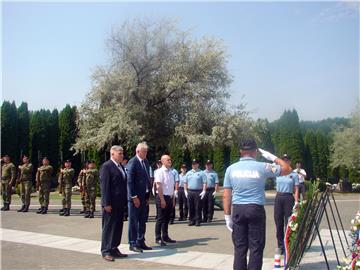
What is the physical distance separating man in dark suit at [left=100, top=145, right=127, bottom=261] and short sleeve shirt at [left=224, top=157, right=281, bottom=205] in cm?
277

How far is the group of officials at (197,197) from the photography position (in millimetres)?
5488

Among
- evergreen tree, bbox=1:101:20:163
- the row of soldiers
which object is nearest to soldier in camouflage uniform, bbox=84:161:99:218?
the row of soldiers

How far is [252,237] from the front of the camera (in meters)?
5.41

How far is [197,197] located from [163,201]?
137 inches

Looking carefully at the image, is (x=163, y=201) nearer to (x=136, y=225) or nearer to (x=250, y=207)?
(x=136, y=225)

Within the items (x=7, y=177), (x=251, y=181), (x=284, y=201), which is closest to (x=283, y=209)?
(x=284, y=201)

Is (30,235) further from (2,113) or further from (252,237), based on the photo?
(2,113)

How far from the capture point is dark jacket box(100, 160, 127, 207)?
24.7 ft

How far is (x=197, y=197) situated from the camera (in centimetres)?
1210

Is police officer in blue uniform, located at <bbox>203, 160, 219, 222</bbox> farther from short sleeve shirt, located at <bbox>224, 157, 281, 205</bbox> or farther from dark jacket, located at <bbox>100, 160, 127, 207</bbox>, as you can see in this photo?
short sleeve shirt, located at <bbox>224, 157, 281, 205</bbox>

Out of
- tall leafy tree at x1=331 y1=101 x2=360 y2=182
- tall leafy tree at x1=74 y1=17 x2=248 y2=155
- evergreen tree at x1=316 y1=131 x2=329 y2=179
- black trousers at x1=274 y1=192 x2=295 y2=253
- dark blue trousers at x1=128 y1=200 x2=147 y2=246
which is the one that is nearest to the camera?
black trousers at x1=274 y1=192 x2=295 y2=253

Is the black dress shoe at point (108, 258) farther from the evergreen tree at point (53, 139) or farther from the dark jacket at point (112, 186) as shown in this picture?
the evergreen tree at point (53, 139)

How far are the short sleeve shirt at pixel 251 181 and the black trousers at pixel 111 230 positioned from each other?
2803 millimetres

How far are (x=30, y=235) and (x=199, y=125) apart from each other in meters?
12.7
